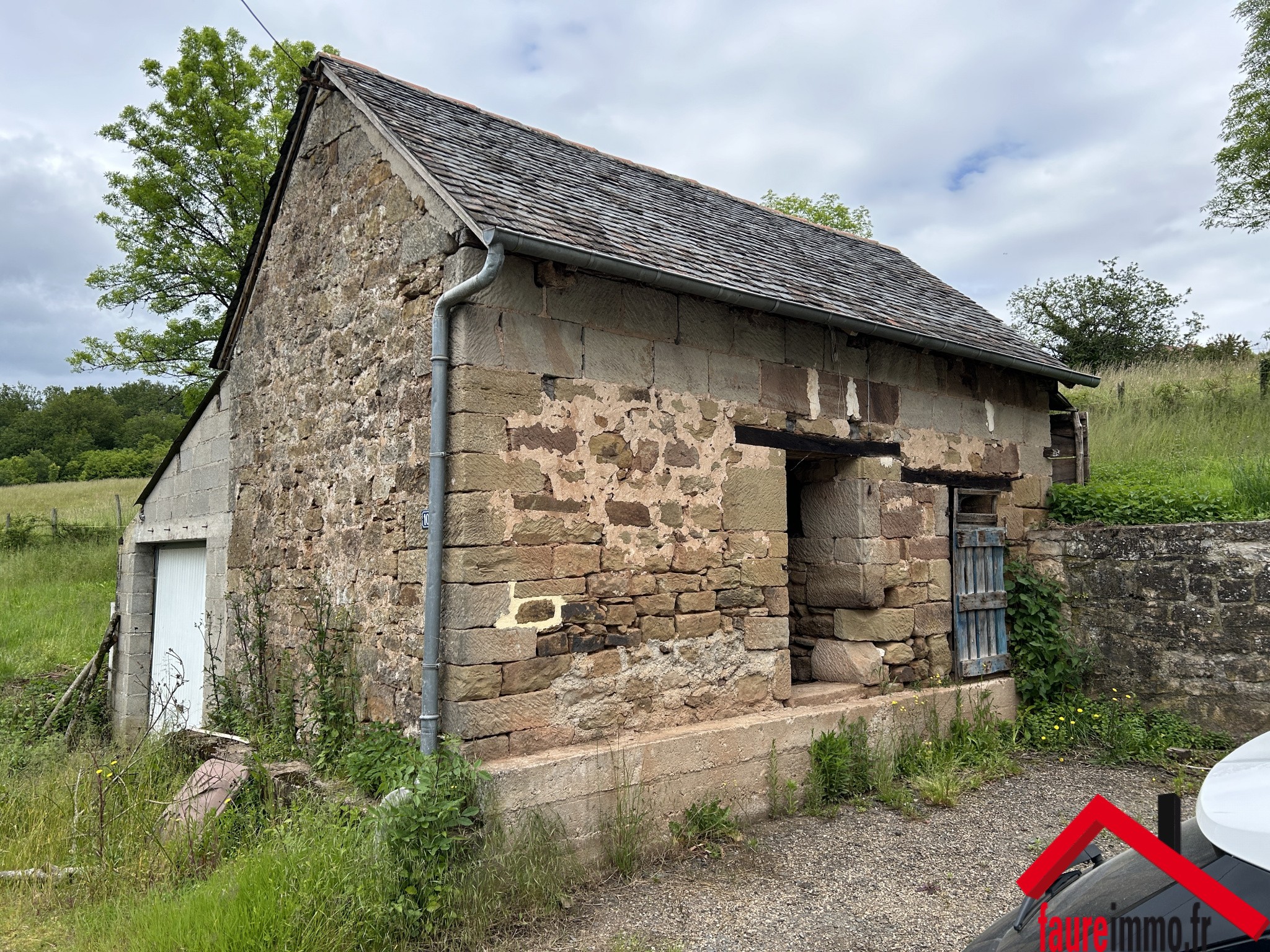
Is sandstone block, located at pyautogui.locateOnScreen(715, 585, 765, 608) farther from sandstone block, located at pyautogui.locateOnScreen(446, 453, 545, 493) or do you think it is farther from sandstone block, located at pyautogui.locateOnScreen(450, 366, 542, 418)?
sandstone block, located at pyautogui.locateOnScreen(450, 366, 542, 418)

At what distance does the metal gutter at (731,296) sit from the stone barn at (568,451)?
0.08 feet

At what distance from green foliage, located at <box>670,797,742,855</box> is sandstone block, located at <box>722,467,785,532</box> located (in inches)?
70.5

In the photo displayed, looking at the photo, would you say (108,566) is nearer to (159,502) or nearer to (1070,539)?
(159,502)

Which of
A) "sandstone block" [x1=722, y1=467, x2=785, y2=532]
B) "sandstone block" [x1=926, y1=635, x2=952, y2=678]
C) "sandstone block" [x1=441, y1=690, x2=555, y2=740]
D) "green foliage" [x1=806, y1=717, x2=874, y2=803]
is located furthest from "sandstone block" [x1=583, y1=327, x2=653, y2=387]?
"sandstone block" [x1=926, y1=635, x2=952, y2=678]

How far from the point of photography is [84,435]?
32.6m

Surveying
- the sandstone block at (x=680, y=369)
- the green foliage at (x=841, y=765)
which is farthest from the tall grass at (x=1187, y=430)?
the sandstone block at (x=680, y=369)

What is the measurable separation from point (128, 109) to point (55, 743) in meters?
13.1

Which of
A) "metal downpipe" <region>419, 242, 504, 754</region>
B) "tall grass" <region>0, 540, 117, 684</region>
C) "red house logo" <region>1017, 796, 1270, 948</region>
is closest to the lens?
"red house logo" <region>1017, 796, 1270, 948</region>

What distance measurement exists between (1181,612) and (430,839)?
6430mm

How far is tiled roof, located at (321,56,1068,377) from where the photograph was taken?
514 centimetres

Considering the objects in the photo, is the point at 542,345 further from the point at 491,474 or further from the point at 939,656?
the point at 939,656

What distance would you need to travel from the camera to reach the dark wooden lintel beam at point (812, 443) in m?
6.03

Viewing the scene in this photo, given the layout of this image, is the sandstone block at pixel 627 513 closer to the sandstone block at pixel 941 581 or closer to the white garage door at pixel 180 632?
the sandstone block at pixel 941 581

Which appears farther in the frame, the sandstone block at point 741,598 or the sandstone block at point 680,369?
the sandstone block at point 741,598
